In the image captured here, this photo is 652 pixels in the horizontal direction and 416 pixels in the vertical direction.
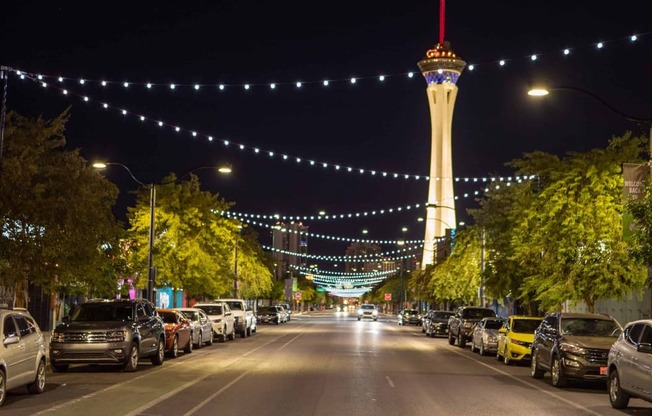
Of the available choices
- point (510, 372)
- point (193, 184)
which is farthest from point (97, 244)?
point (193, 184)

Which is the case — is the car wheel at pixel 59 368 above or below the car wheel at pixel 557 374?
below

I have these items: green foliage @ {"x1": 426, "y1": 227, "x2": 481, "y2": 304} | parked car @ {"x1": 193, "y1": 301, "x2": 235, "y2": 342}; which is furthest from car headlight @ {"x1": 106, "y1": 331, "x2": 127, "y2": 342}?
green foliage @ {"x1": 426, "y1": 227, "x2": 481, "y2": 304}

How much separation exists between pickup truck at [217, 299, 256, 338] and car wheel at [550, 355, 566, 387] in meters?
24.8

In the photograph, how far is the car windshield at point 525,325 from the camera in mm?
29794

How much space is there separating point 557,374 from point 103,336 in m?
11.0

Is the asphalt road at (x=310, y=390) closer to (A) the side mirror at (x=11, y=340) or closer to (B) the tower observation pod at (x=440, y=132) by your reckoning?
(A) the side mirror at (x=11, y=340)

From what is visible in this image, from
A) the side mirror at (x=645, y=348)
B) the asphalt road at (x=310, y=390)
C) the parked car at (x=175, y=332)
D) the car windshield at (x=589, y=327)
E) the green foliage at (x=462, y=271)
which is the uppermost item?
the green foliage at (x=462, y=271)

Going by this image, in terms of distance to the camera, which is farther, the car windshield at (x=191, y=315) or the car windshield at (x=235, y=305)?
the car windshield at (x=235, y=305)

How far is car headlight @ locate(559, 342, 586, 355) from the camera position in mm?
21453

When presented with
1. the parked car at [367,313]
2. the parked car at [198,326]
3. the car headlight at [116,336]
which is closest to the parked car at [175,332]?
the parked car at [198,326]

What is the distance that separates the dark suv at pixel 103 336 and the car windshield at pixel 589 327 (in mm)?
10737

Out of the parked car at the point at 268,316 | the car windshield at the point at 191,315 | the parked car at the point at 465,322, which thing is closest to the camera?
the car windshield at the point at 191,315

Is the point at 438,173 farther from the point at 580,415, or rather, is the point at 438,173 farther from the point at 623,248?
the point at 580,415

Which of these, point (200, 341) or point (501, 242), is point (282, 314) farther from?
point (200, 341)
